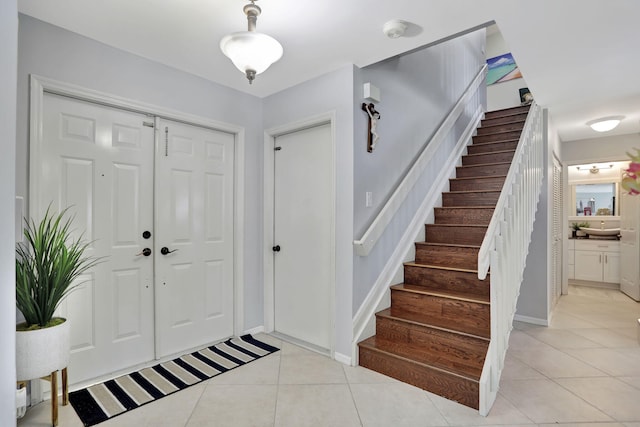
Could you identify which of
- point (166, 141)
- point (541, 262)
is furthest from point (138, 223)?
point (541, 262)

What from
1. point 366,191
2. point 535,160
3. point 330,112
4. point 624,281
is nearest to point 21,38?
point 330,112

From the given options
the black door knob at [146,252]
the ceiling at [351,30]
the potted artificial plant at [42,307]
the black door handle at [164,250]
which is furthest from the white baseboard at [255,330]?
the ceiling at [351,30]

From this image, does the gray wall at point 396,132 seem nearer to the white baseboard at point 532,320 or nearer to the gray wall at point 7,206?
the white baseboard at point 532,320

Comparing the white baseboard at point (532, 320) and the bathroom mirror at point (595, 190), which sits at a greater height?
the bathroom mirror at point (595, 190)

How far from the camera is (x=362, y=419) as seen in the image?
191 cm

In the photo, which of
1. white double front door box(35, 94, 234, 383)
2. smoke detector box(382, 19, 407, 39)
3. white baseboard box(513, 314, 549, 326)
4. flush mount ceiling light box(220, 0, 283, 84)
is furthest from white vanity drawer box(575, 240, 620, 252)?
flush mount ceiling light box(220, 0, 283, 84)

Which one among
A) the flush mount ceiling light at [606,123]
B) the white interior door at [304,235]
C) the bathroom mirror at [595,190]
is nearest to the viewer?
the white interior door at [304,235]

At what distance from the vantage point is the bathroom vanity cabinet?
5.18 meters

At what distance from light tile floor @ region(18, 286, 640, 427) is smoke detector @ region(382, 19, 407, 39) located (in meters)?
2.30

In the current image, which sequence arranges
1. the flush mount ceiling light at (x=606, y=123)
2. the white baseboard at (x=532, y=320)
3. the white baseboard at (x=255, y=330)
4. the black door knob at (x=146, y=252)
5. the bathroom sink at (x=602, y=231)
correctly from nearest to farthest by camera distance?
the black door knob at (x=146, y=252) < the white baseboard at (x=255, y=330) < the white baseboard at (x=532, y=320) < the flush mount ceiling light at (x=606, y=123) < the bathroom sink at (x=602, y=231)

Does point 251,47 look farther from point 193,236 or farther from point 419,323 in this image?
point 419,323

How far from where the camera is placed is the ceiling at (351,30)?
1.91 metres

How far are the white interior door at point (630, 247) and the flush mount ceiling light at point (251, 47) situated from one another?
498 cm

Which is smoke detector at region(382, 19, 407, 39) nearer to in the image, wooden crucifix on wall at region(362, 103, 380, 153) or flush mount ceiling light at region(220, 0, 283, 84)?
wooden crucifix on wall at region(362, 103, 380, 153)
